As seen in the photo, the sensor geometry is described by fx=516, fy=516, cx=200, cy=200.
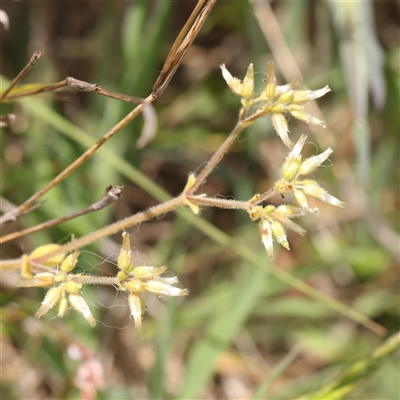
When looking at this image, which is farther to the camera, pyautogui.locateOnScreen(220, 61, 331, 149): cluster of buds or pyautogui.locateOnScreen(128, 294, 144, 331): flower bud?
pyautogui.locateOnScreen(220, 61, 331, 149): cluster of buds

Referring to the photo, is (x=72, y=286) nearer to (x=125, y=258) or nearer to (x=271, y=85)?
(x=125, y=258)

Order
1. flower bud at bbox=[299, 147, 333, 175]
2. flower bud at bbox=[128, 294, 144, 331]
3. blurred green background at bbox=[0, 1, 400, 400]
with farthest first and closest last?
1. blurred green background at bbox=[0, 1, 400, 400]
2. flower bud at bbox=[299, 147, 333, 175]
3. flower bud at bbox=[128, 294, 144, 331]

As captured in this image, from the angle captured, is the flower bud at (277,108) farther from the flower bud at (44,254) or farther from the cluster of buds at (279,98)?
the flower bud at (44,254)

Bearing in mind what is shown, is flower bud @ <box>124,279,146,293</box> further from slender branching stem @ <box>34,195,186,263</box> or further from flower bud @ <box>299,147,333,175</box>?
flower bud @ <box>299,147,333,175</box>

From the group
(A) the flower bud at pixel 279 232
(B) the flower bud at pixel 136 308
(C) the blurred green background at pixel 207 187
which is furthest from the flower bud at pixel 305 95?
(C) the blurred green background at pixel 207 187

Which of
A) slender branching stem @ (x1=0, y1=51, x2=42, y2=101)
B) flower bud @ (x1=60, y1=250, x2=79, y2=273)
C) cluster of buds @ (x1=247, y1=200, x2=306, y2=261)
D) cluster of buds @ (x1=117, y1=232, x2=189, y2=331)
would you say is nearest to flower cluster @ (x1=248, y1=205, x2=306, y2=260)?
cluster of buds @ (x1=247, y1=200, x2=306, y2=261)

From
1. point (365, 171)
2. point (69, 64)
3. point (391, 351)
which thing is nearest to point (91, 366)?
point (391, 351)

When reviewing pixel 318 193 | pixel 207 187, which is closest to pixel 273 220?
pixel 318 193
